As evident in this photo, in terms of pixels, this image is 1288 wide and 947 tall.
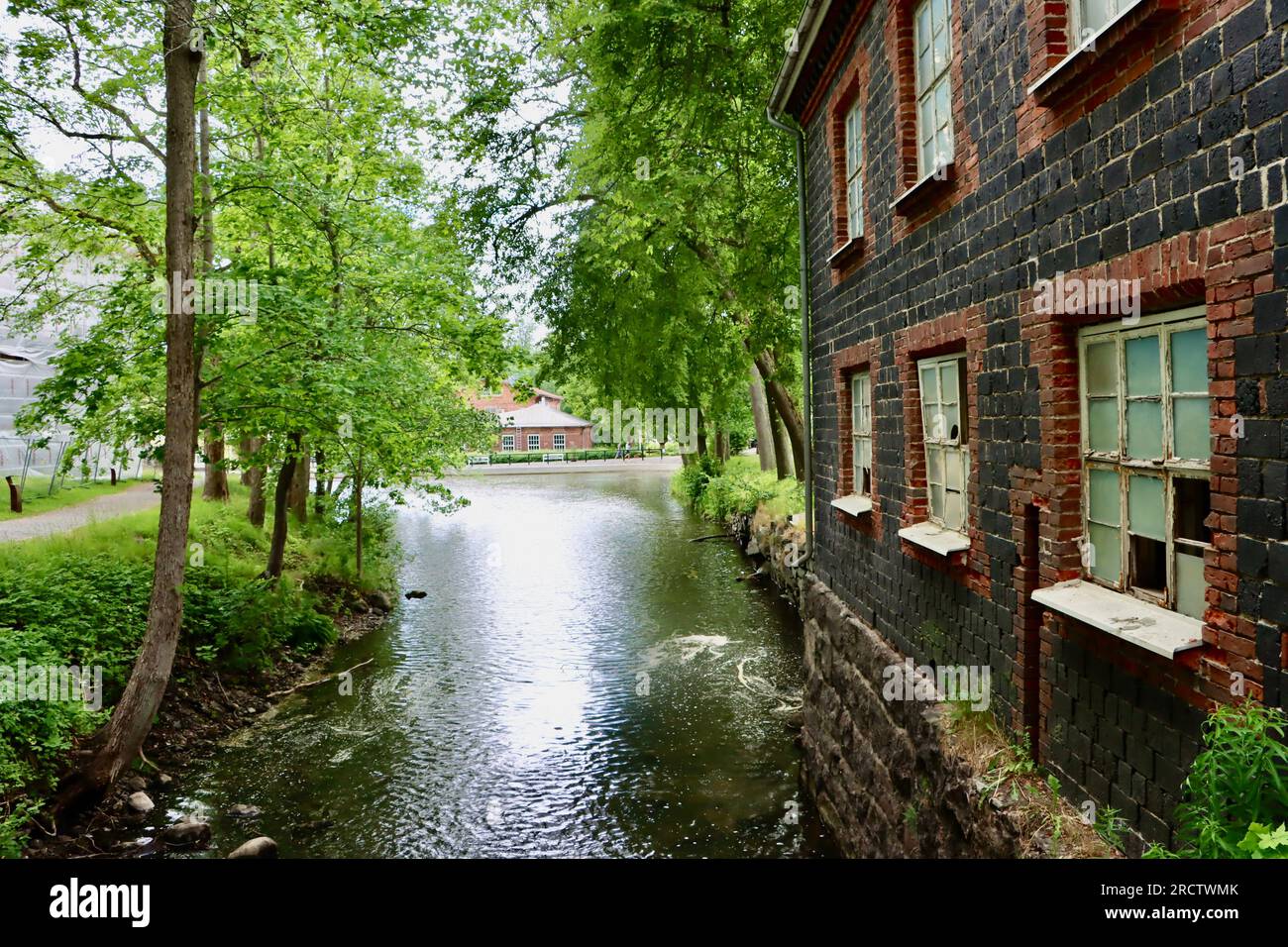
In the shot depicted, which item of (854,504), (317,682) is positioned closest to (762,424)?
(317,682)

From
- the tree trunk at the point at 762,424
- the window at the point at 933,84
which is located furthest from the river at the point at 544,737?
the tree trunk at the point at 762,424

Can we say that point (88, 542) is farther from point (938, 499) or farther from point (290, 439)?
point (938, 499)

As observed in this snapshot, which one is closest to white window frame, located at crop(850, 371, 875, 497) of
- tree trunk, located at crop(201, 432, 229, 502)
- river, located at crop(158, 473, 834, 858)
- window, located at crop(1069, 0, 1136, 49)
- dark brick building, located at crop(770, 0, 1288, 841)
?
dark brick building, located at crop(770, 0, 1288, 841)

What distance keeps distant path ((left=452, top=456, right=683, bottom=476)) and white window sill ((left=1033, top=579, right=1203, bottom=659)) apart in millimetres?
50941

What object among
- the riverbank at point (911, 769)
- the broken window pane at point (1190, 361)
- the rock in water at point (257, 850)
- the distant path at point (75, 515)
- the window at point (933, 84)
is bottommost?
the rock in water at point (257, 850)

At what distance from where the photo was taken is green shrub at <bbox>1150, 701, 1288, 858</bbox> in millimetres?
3035

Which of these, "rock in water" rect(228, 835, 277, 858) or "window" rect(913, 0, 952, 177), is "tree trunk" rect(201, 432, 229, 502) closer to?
"rock in water" rect(228, 835, 277, 858)

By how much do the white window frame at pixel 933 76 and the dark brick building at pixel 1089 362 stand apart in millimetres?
26

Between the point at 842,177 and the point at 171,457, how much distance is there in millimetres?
7449

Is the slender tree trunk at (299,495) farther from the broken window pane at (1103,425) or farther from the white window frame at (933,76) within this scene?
the broken window pane at (1103,425)

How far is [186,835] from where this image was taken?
28.1 ft

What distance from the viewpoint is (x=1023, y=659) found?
5.20 m

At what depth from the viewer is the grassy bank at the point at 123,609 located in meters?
8.27
